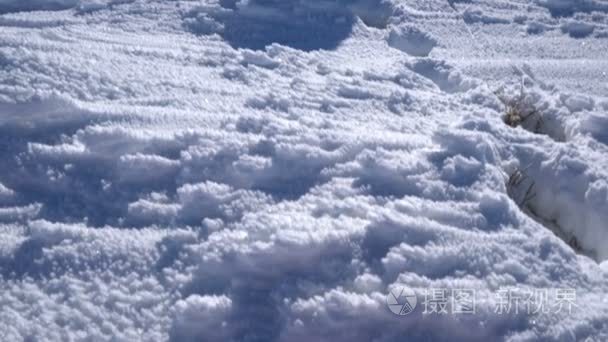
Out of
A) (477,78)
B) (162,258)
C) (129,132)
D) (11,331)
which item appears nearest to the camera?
(11,331)

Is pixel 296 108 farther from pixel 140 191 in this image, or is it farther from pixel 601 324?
pixel 601 324

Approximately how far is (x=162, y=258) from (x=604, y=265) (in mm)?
1392

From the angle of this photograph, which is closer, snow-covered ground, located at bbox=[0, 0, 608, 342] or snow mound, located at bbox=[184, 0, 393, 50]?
snow-covered ground, located at bbox=[0, 0, 608, 342]

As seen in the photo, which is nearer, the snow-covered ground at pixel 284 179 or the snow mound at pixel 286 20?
the snow-covered ground at pixel 284 179

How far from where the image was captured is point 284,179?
1854 millimetres

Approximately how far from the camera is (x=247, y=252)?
1587 mm

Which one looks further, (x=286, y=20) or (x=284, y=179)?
(x=286, y=20)

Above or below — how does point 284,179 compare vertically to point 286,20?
below

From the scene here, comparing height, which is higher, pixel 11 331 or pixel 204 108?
pixel 204 108

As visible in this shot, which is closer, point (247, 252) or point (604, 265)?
point (247, 252)

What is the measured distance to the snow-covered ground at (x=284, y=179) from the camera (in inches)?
59.4

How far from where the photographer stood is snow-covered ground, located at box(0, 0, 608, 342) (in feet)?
4.95

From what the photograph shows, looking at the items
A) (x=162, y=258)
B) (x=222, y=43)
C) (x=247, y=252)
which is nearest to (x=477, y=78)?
(x=222, y=43)

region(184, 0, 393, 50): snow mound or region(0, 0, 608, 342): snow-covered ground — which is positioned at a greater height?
region(184, 0, 393, 50): snow mound
